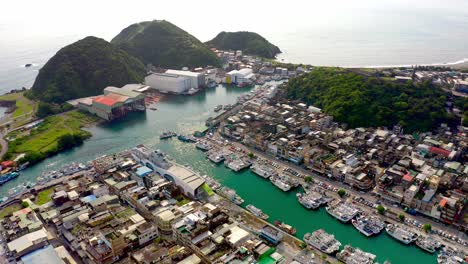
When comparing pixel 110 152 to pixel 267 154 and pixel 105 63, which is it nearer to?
pixel 267 154

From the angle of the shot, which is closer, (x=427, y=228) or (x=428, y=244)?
(x=428, y=244)

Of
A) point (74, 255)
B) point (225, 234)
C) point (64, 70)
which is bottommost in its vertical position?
point (74, 255)

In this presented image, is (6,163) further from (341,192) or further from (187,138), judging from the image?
(341,192)

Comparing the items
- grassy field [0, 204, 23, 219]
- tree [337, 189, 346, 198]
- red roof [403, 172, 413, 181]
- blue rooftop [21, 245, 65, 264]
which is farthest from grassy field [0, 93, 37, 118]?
red roof [403, 172, 413, 181]

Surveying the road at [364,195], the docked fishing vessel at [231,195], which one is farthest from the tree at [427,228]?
the docked fishing vessel at [231,195]

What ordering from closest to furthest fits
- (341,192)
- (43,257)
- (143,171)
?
(43,257) < (341,192) < (143,171)

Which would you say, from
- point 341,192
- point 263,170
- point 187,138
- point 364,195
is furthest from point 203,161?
point 364,195

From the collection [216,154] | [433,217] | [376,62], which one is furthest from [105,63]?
[376,62]
